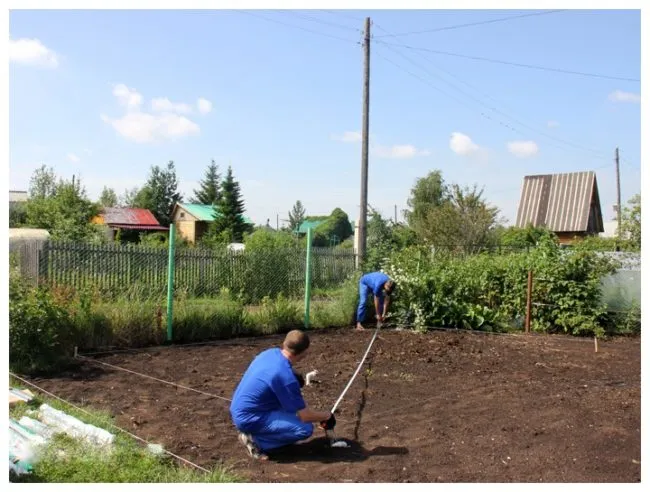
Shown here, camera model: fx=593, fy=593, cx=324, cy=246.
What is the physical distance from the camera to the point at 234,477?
13.9ft

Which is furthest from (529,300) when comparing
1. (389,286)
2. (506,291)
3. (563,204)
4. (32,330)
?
(563,204)

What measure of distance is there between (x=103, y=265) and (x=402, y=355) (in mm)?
6788

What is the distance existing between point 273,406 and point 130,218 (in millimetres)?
45872

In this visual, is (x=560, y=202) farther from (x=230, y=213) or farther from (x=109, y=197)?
(x=109, y=197)

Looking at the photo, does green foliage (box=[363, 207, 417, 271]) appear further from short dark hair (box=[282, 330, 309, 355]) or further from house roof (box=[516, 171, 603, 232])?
house roof (box=[516, 171, 603, 232])

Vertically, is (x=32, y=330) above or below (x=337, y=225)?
below

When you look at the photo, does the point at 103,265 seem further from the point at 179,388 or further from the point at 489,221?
the point at 489,221

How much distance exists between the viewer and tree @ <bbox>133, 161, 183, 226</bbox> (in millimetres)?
66625

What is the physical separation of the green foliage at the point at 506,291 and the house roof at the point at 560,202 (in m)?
21.0

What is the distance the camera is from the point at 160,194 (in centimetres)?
7131

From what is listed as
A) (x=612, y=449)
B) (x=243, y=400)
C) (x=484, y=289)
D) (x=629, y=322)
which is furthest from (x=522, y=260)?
(x=243, y=400)

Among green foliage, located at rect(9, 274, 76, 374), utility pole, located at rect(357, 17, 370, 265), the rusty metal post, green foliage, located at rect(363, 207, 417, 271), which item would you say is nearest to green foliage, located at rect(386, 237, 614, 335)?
the rusty metal post

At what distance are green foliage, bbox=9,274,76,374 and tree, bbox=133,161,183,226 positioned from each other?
5905 centimetres

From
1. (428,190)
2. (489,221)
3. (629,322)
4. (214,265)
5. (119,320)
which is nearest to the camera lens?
(119,320)
